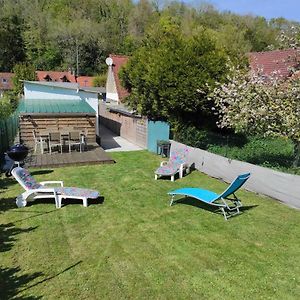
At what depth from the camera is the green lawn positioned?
5055mm

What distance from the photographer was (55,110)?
16703 millimetres

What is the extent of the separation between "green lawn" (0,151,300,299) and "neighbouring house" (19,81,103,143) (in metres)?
6.82

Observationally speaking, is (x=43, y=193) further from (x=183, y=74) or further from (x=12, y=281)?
(x=183, y=74)

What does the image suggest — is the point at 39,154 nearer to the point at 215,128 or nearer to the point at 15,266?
the point at 215,128

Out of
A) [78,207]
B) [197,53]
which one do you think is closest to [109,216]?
[78,207]

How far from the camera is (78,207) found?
8.62 metres

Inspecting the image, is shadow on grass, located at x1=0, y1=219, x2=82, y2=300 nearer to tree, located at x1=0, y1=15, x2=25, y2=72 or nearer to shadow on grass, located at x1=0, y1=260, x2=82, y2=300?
shadow on grass, located at x1=0, y1=260, x2=82, y2=300

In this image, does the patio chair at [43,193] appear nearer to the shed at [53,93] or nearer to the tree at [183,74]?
the tree at [183,74]

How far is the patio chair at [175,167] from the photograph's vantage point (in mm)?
11469

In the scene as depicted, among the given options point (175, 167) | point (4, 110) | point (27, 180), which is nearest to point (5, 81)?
point (4, 110)

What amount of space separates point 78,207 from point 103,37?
68103mm

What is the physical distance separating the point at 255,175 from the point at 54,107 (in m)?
11.5

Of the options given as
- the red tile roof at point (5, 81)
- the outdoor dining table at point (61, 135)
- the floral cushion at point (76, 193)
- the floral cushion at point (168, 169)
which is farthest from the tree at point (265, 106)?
the red tile roof at point (5, 81)

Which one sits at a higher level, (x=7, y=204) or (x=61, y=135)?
(x=61, y=135)
